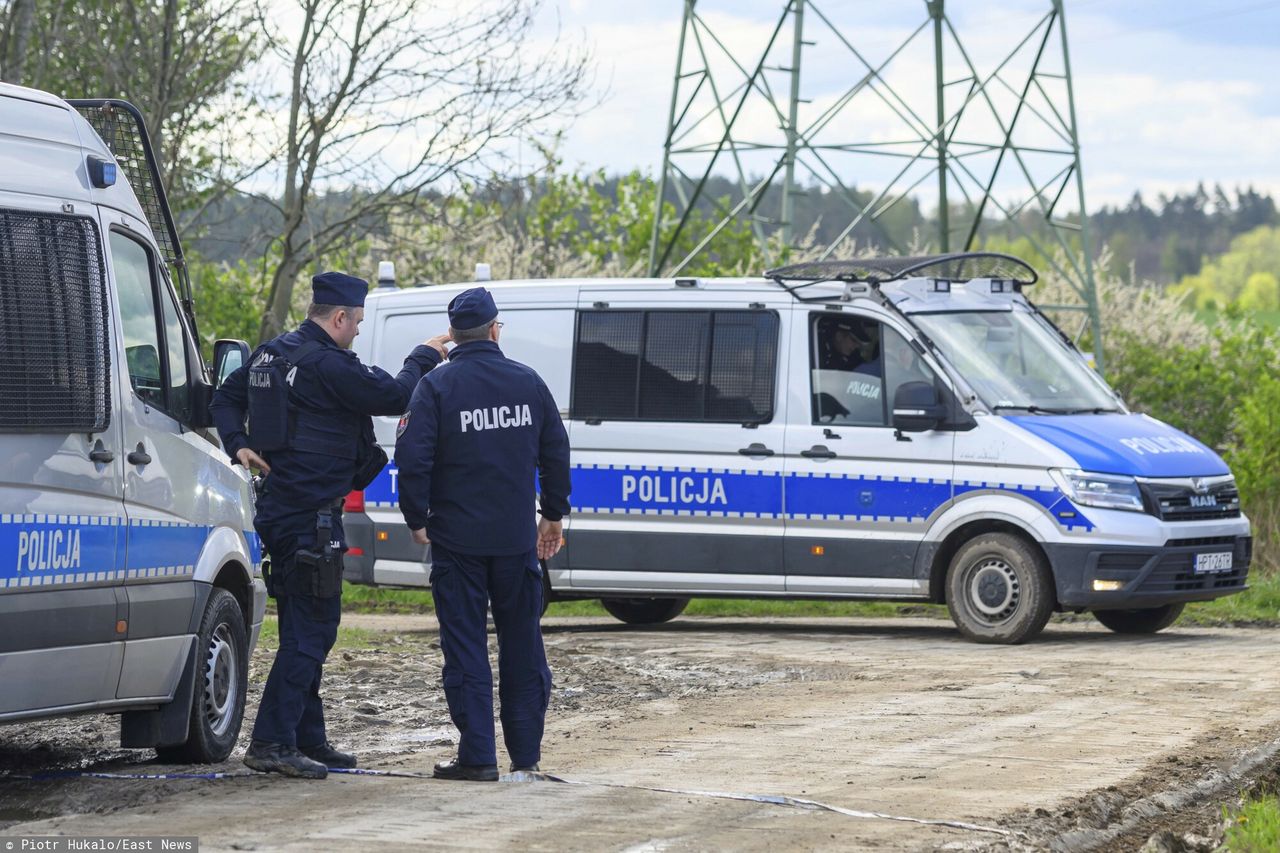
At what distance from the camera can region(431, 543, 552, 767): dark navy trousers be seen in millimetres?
6996

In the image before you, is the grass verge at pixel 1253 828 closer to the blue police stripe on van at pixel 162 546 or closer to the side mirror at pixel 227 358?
the blue police stripe on van at pixel 162 546

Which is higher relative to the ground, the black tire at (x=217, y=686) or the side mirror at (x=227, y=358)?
the side mirror at (x=227, y=358)

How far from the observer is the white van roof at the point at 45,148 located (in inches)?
250

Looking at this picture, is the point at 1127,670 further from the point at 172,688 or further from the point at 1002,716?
the point at 172,688

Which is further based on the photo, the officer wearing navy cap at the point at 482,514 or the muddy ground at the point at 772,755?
the officer wearing navy cap at the point at 482,514

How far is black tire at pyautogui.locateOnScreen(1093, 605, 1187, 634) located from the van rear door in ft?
25.6

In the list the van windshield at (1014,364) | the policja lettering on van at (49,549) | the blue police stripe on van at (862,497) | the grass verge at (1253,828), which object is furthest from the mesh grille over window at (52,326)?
the van windshield at (1014,364)

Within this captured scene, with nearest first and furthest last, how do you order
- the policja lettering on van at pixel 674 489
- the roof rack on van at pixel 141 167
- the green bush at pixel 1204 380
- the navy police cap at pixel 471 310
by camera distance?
the navy police cap at pixel 471 310 → the roof rack on van at pixel 141 167 → the policja lettering on van at pixel 674 489 → the green bush at pixel 1204 380

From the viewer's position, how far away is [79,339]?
645 cm

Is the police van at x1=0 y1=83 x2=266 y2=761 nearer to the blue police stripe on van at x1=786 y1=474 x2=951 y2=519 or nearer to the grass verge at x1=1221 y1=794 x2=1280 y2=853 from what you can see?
the grass verge at x1=1221 y1=794 x2=1280 y2=853

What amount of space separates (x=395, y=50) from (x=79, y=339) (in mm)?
11869

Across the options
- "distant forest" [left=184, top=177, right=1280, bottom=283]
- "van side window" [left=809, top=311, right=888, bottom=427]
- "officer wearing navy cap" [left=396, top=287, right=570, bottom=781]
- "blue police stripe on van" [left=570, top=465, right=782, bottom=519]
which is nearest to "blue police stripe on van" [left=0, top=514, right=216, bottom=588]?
"officer wearing navy cap" [left=396, top=287, right=570, bottom=781]

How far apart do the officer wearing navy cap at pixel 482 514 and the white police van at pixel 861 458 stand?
17.4 ft

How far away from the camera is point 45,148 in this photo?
653cm
